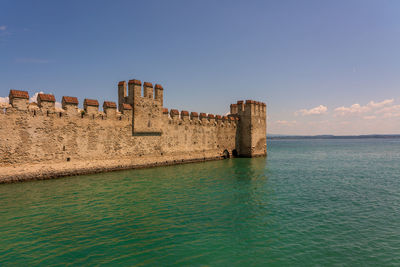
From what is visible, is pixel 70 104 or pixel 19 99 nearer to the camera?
pixel 19 99

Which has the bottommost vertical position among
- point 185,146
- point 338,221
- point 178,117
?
point 338,221

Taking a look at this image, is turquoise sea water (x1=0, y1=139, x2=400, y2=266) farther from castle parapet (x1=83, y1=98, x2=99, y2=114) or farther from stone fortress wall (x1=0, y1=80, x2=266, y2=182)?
castle parapet (x1=83, y1=98, x2=99, y2=114)

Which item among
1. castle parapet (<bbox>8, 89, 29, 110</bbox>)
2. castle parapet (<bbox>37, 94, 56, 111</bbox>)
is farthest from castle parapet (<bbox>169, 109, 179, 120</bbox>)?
castle parapet (<bbox>8, 89, 29, 110</bbox>)

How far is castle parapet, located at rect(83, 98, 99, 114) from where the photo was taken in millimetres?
18531

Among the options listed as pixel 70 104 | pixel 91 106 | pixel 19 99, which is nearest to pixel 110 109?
pixel 91 106

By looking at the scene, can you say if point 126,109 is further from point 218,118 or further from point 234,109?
point 234,109

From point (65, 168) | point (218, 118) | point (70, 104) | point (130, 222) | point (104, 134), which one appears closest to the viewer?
point (130, 222)

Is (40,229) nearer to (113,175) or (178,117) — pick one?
(113,175)

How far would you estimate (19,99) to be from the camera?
15.1 meters

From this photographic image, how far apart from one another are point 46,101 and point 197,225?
14.3 meters

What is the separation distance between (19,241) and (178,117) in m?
19.4

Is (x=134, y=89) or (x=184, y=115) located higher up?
(x=134, y=89)

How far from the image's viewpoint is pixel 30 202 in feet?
36.0

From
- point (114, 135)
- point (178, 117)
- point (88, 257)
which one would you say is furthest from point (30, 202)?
point (178, 117)
